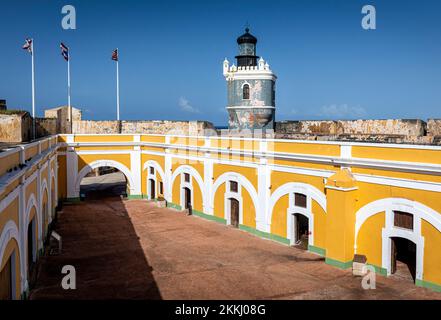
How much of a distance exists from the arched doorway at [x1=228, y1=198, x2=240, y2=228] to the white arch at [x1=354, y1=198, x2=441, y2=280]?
7420 mm

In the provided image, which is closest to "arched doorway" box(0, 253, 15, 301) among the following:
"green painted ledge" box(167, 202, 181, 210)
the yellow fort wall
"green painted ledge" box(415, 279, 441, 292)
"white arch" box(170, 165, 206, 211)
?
the yellow fort wall

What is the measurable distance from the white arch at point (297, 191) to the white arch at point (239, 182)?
0.96 m

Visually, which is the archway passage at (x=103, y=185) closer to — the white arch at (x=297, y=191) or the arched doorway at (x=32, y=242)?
the white arch at (x=297, y=191)

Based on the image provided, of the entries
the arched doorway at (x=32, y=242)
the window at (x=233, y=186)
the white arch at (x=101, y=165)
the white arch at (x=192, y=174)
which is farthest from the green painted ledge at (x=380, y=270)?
the white arch at (x=101, y=165)

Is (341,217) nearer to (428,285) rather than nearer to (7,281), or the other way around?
(428,285)

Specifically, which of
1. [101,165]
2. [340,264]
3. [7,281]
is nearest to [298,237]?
[340,264]

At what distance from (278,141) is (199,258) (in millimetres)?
6024

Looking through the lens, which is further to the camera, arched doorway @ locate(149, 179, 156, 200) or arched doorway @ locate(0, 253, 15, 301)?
arched doorway @ locate(149, 179, 156, 200)

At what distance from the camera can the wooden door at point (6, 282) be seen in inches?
361

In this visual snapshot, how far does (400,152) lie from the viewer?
13.5 meters

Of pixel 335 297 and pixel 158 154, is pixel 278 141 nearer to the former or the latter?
pixel 335 297

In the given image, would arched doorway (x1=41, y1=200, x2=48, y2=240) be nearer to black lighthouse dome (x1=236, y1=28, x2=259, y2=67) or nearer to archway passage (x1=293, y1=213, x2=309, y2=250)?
archway passage (x1=293, y1=213, x2=309, y2=250)

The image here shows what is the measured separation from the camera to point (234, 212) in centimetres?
2133

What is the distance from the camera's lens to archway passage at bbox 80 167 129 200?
99.8 feet
